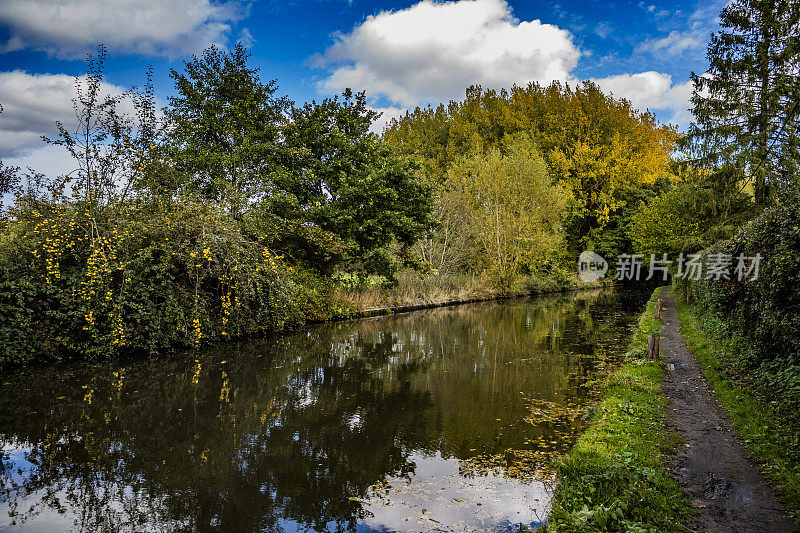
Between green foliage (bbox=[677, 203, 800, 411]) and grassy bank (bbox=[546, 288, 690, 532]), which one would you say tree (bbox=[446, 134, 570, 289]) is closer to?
green foliage (bbox=[677, 203, 800, 411])

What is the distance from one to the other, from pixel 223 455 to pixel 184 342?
22.3 feet

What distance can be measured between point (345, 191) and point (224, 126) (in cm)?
620

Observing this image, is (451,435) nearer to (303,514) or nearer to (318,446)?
(318,446)

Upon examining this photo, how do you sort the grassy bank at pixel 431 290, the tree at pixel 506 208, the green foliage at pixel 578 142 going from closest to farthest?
1. the grassy bank at pixel 431 290
2. the tree at pixel 506 208
3. the green foliage at pixel 578 142

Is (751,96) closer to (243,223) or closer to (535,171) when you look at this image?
(535,171)

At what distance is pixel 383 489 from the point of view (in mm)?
5039

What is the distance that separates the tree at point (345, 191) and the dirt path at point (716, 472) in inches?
474

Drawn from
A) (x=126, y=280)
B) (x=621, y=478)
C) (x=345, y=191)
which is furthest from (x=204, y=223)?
(x=621, y=478)

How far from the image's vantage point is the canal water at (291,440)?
14.9 feet

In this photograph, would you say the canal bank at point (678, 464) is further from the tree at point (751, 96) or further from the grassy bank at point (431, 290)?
the grassy bank at point (431, 290)

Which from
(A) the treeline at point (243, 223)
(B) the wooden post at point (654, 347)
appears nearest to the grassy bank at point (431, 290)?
(A) the treeline at point (243, 223)

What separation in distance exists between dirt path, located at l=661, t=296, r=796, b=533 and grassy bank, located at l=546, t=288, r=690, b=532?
18 cm

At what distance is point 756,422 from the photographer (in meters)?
5.90

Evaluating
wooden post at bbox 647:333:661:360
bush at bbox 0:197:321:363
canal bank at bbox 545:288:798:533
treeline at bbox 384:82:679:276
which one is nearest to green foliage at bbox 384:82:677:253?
treeline at bbox 384:82:679:276
